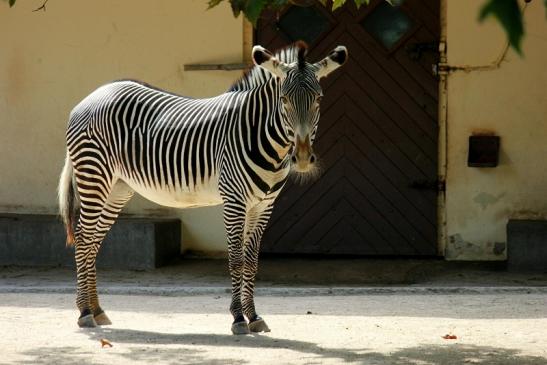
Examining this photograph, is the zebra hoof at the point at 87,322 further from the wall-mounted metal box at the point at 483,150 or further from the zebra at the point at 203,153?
the wall-mounted metal box at the point at 483,150

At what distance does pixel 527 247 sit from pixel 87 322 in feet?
13.5

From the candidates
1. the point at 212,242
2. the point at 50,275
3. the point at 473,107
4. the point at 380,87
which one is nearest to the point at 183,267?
the point at 212,242

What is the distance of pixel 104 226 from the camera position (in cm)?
685

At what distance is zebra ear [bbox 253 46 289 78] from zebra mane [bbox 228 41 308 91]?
0.34ft

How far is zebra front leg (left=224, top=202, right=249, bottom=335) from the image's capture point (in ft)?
19.7

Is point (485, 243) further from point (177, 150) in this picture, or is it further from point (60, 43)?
point (60, 43)

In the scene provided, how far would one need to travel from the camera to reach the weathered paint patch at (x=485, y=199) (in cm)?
936

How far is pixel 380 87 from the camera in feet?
31.1

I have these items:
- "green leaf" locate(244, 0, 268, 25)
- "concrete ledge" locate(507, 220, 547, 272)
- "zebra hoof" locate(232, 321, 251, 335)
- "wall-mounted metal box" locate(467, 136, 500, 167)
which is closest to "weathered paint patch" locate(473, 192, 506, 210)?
"wall-mounted metal box" locate(467, 136, 500, 167)

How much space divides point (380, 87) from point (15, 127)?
368 cm

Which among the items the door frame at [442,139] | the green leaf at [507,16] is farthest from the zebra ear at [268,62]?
the green leaf at [507,16]

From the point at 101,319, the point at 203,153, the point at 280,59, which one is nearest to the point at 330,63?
the point at 280,59

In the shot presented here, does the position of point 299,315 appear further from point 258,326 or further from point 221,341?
point 221,341

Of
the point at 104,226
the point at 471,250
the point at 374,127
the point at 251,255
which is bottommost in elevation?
the point at 471,250
